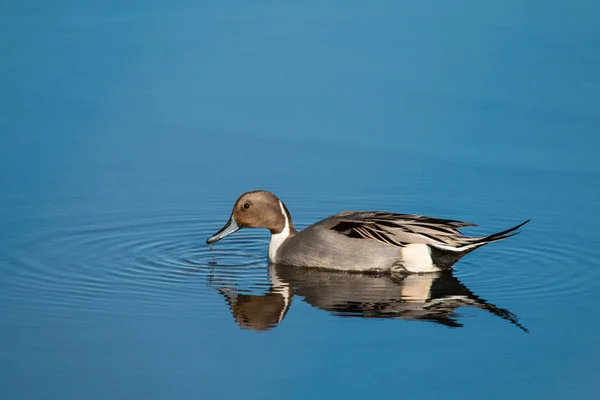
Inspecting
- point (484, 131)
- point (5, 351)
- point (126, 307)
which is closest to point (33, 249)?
point (126, 307)

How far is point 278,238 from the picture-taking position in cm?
1181

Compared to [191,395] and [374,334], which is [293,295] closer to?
[374,334]

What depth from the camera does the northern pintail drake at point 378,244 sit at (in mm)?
11250

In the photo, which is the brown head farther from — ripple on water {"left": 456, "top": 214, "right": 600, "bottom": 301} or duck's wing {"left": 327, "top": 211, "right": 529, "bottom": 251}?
ripple on water {"left": 456, "top": 214, "right": 600, "bottom": 301}

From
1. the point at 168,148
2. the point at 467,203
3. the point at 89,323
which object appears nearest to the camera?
the point at 89,323

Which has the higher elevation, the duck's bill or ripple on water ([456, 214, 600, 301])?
the duck's bill

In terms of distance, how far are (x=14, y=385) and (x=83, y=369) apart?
469mm

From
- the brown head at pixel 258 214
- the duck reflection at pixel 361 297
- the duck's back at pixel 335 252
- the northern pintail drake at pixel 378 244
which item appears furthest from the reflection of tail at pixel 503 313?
the brown head at pixel 258 214

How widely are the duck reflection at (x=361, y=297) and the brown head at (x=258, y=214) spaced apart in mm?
489

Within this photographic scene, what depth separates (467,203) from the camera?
12.9m

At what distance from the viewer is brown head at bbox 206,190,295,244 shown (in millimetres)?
11867

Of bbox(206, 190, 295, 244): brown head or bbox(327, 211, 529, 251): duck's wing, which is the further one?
bbox(206, 190, 295, 244): brown head

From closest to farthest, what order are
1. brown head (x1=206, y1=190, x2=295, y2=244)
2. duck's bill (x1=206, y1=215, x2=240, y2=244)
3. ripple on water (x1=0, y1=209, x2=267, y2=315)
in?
ripple on water (x1=0, y1=209, x2=267, y2=315)
duck's bill (x1=206, y1=215, x2=240, y2=244)
brown head (x1=206, y1=190, x2=295, y2=244)

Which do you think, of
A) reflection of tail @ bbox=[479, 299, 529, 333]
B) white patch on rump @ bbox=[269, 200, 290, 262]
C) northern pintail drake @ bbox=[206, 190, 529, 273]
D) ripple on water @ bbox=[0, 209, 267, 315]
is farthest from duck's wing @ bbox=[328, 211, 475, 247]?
reflection of tail @ bbox=[479, 299, 529, 333]
